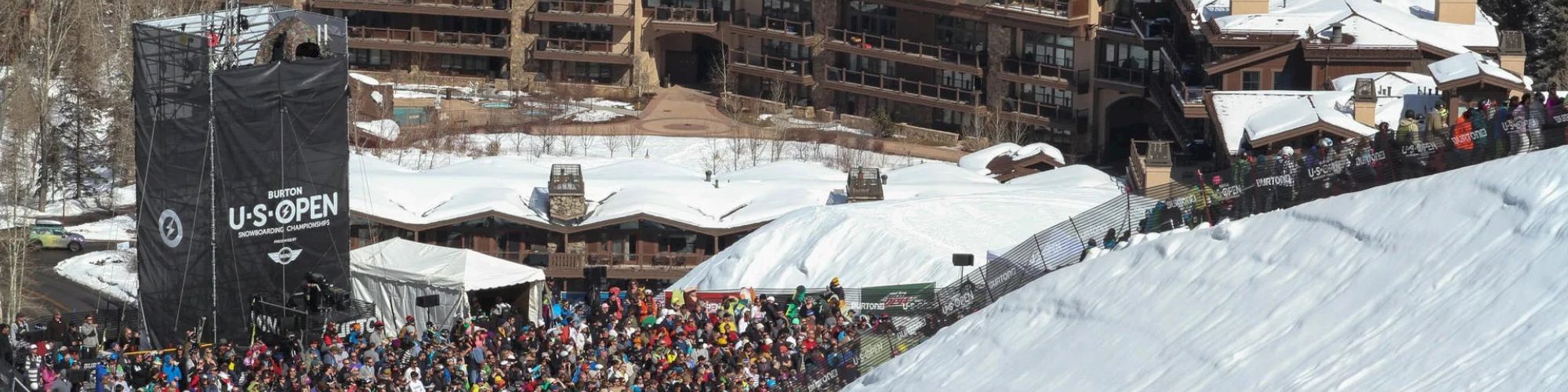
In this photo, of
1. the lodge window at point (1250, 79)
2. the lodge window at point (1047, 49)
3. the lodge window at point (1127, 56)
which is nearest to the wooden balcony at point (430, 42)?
the lodge window at point (1047, 49)

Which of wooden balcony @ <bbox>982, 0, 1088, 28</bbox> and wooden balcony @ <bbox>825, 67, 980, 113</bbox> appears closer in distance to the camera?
wooden balcony @ <bbox>982, 0, 1088, 28</bbox>

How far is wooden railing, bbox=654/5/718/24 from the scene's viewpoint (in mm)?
109938

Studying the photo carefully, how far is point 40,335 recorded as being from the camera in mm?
57312

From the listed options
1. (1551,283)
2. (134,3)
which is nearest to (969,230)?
(1551,283)

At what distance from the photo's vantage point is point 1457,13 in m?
84.2

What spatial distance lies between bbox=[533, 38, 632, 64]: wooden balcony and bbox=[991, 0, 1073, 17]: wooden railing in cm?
1722

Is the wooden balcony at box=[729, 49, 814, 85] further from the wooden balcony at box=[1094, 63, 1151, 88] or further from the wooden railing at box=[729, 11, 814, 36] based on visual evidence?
the wooden balcony at box=[1094, 63, 1151, 88]

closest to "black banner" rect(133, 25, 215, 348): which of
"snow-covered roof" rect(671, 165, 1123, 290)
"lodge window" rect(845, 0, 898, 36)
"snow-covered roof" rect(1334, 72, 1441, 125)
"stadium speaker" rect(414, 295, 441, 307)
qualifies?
"stadium speaker" rect(414, 295, 441, 307)

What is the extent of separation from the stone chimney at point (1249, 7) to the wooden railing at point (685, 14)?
29.5 meters

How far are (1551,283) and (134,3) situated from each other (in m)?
64.1

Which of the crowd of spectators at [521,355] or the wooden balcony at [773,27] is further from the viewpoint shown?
the wooden balcony at [773,27]

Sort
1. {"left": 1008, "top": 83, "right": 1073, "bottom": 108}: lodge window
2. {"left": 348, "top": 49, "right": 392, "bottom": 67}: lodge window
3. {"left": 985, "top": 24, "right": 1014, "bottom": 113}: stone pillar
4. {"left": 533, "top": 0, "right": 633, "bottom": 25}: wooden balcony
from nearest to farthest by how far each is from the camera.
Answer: {"left": 1008, "top": 83, "right": 1073, "bottom": 108}: lodge window → {"left": 985, "top": 24, "right": 1014, "bottom": 113}: stone pillar → {"left": 533, "top": 0, "right": 633, "bottom": 25}: wooden balcony → {"left": 348, "top": 49, "right": 392, "bottom": 67}: lodge window

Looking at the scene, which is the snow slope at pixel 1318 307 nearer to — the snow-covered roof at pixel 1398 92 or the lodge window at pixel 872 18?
the snow-covered roof at pixel 1398 92

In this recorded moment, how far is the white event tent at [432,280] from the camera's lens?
63.7m
